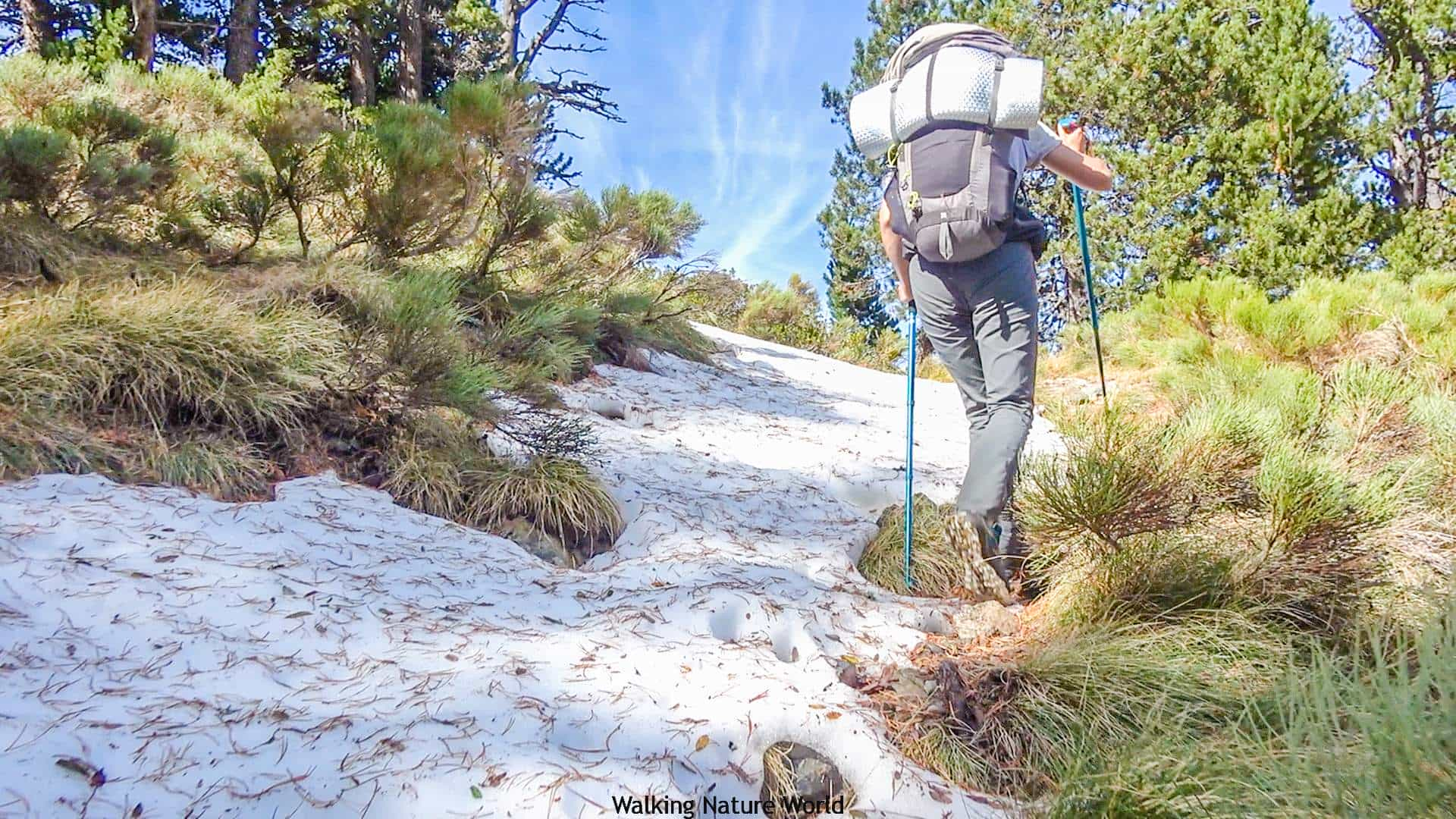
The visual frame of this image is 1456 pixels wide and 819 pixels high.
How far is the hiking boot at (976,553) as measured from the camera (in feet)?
8.16

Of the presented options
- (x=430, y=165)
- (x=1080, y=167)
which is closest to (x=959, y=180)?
(x=1080, y=167)

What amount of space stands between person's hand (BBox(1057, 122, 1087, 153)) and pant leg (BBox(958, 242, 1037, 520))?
39cm

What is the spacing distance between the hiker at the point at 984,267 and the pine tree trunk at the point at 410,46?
1068 cm

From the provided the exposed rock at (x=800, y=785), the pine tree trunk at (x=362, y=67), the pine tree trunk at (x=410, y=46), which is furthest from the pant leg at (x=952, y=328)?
the pine tree trunk at (x=362, y=67)

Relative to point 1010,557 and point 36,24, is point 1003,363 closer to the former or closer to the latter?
point 1010,557

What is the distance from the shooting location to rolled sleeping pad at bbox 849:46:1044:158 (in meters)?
2.18

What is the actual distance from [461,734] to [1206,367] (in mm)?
4831

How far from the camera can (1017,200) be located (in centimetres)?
244

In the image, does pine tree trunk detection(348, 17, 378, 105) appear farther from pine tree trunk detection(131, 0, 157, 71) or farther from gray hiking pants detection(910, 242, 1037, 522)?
gray hiking pants detection(910, 242, 1037, 522)

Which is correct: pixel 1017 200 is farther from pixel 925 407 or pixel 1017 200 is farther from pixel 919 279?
pixel 925 407

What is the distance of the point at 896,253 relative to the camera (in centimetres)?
273

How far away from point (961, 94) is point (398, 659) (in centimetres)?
228

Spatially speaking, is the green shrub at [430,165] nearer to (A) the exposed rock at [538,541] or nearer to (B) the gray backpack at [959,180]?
(A) the exposed rock at [538,541]

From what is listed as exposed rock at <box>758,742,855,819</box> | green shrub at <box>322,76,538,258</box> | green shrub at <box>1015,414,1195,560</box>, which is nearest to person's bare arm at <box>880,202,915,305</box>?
green shrub at <box>1015,414,1195,560</box>
